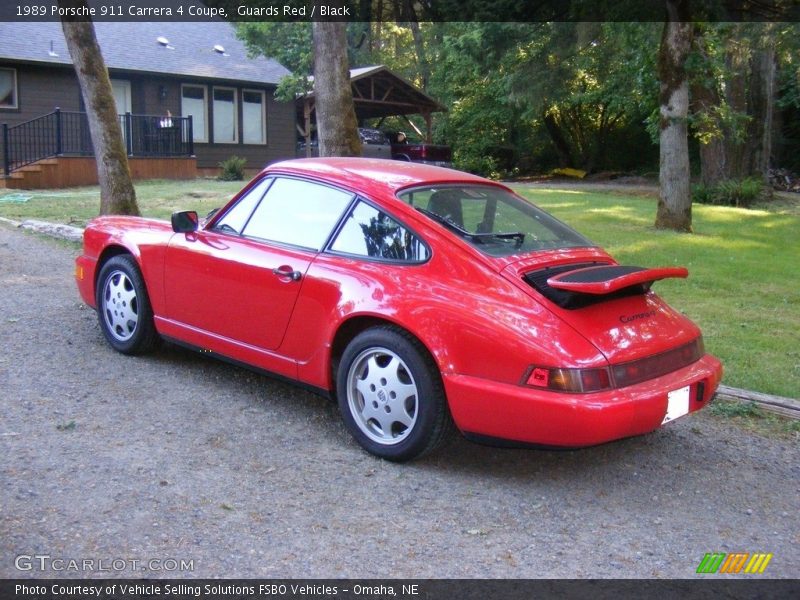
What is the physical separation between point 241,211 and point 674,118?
902cm

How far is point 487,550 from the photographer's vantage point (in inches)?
140

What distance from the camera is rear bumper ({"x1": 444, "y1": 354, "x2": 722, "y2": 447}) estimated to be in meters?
3.86

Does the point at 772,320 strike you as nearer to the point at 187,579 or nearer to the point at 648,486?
the point at 648,486

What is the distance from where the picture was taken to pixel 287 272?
487 cm

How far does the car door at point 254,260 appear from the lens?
494cm

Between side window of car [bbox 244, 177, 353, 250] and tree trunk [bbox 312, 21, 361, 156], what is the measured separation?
516 centimetres

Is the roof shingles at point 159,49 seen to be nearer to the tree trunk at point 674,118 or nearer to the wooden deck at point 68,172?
the wooden deck at point 68,172

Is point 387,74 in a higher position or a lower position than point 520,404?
higher

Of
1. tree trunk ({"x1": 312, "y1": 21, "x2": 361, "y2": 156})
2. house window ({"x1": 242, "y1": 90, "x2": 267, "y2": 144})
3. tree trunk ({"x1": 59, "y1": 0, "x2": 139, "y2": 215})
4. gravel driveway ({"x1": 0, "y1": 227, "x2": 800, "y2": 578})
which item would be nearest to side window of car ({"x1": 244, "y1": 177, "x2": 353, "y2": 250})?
gravel driveway ({"x1": 0, "y1": 227, "x2": 800, "y2": 578})

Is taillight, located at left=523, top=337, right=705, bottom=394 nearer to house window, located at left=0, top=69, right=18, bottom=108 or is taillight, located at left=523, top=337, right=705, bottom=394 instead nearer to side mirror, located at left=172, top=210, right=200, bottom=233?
side mirror, located at left=172, top=210, right=200, bottom=233

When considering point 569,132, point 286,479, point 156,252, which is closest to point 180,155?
point 569,132

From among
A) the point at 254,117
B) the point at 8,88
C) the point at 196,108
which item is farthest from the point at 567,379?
the point at 254,117

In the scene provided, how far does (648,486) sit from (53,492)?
2.80 m

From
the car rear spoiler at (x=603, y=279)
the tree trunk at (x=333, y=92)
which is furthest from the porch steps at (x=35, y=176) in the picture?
the car rear spoiler at (x=603, y=279)
